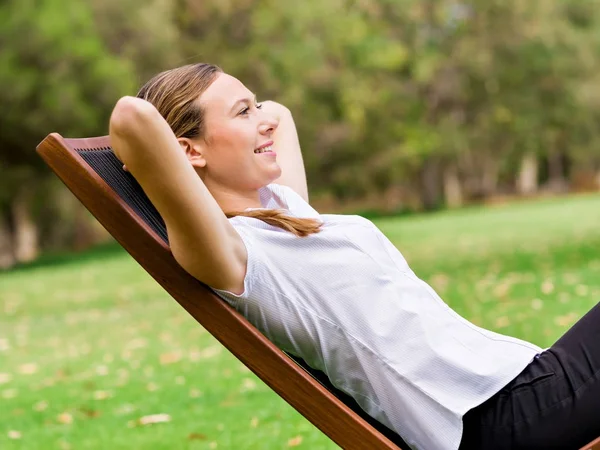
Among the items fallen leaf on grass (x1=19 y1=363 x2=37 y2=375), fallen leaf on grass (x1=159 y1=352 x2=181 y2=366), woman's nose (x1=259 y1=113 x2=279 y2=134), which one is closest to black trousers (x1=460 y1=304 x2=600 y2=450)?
Answer: woman's nose (x1=259 y1=113 x2=279 y2=134)

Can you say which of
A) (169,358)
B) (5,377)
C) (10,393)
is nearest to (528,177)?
(169,358)

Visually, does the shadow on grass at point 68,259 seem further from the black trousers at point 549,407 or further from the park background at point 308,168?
the black trousers at point 549,407

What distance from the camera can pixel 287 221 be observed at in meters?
2.33

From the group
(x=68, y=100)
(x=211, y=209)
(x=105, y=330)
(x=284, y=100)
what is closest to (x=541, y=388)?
(x=211, y=209)

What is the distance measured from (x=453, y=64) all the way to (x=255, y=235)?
1454 inches

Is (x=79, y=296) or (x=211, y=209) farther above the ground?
(x=211, y=209)

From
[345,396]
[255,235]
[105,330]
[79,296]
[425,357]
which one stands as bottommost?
[79,296]

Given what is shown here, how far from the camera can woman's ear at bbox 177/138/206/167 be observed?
2435 mm

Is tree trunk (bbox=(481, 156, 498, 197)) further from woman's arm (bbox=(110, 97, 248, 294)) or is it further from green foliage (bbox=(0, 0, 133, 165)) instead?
woman's arm (bbox=(110, 97, 248, 294))

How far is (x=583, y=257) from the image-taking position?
41.5 ft

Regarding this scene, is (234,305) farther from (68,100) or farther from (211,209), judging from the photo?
(68,100)

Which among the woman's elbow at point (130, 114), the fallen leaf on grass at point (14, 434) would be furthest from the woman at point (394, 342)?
the fallen leaf on grass at point (14, 434)

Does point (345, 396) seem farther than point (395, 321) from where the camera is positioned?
Yes

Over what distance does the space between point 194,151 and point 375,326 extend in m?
0.65
